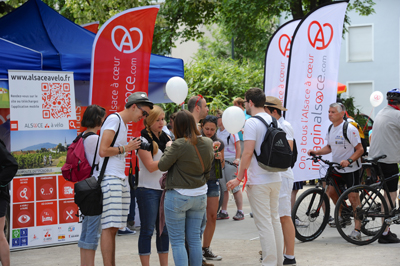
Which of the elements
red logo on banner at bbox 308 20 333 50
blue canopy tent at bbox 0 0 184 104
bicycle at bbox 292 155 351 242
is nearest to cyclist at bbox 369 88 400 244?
bicycle at bbox 292 155 351 242

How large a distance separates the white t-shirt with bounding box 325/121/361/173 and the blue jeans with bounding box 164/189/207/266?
333cm

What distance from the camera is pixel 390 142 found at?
6.61 meters

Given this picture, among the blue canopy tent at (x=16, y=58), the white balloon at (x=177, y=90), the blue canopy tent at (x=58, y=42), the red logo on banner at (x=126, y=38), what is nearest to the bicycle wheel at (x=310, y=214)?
the white balloon at (x=177, y=90)

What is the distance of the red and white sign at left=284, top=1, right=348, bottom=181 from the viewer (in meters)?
7.38

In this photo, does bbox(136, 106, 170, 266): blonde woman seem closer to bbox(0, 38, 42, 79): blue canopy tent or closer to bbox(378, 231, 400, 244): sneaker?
bbox(0, 38, 42, 79): blue canopy tent

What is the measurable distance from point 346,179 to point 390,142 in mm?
849

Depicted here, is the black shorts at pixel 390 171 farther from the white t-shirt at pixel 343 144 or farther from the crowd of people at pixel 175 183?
the crowd of people at pixel 175 183

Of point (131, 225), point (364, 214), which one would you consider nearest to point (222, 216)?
point (131, 225)

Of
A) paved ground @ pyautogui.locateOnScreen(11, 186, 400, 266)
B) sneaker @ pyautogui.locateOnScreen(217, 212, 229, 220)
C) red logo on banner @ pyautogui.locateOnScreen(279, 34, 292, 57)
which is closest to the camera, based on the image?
paved ground @ pyautogui.locateOnScreen(11, 186, 400, 266)

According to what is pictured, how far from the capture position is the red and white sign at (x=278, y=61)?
28.3 feet

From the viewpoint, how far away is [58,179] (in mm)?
6809

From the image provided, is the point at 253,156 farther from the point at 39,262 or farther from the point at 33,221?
the point at 33,221

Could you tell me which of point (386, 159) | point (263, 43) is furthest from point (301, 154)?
point (263, 43)

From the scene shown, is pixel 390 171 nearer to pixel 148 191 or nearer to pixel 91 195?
pixel 148 191
